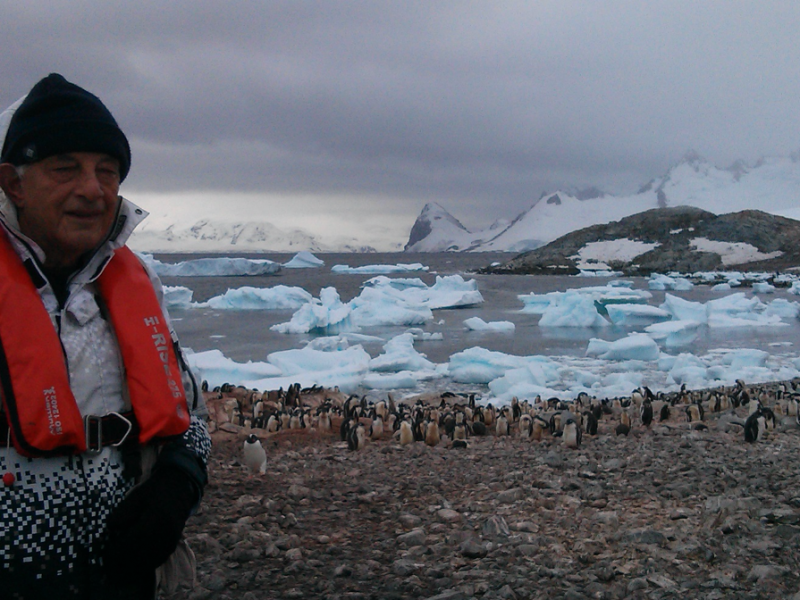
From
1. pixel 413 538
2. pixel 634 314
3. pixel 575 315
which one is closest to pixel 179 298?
pixel 575 315

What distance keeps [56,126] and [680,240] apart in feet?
266

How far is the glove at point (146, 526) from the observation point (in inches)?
61.5

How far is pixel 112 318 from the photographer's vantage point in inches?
65.5

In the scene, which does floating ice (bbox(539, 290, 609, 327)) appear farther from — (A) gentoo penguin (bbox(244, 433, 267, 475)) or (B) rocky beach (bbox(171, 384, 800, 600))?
(A) gentoo penguin (bbox(244, 433, 267, 475))

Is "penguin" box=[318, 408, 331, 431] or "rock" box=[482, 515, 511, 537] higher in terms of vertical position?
"rock" box=[482, 515, 511, 537]

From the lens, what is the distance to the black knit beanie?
1568 millimetres

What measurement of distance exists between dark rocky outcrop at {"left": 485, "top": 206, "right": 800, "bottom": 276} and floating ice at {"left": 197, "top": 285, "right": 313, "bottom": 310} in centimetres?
4273

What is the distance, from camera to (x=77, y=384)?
62.2 inches

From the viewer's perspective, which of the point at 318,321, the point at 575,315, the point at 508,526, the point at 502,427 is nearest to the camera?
the point at 508,526

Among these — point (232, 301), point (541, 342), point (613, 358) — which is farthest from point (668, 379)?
point (232, 301)

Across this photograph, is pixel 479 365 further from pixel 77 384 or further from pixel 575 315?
pixel 77 384

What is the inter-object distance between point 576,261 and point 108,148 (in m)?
80.5

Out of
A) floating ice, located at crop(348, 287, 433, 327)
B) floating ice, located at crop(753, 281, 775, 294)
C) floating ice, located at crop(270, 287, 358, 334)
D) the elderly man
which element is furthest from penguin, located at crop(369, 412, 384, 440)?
floating ice, located at crop(753, 281, 775, 294)

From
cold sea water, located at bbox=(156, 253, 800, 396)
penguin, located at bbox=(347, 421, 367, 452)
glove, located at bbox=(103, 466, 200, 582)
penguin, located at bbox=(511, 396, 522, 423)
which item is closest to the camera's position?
glove, located at bbox=(103, 466, 200, 582)
